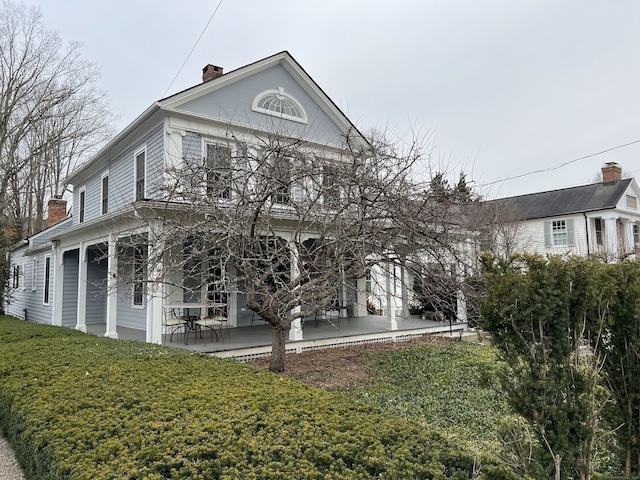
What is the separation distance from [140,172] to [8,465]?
840cm

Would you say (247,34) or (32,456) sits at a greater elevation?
(247,34)

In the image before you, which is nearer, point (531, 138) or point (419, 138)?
point (419, 138)

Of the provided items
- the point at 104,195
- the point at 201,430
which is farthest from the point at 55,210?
the point at 201,430

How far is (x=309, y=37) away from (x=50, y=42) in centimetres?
1746

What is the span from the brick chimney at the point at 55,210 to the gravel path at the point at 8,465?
14848 millimetres

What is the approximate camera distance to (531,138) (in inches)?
672

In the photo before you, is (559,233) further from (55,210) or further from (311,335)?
(55,210)

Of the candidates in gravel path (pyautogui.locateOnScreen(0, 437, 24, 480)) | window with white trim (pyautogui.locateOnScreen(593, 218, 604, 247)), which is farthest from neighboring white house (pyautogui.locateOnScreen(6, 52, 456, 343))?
window with white trim (pyautogui.locateOnScreen(593, 218, 604, 247))

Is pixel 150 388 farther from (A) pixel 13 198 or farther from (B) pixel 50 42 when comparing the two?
(A) pixel 13 198

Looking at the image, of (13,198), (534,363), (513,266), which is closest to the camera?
(534,363)

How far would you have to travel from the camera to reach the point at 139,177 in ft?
37.2

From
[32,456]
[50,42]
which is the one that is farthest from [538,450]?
[50,42]

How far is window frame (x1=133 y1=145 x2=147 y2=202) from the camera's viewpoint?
10875 millimetres

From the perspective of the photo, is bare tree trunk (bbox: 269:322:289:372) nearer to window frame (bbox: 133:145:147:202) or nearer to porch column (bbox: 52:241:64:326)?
window frame (bbox: 133:145:147:202)
